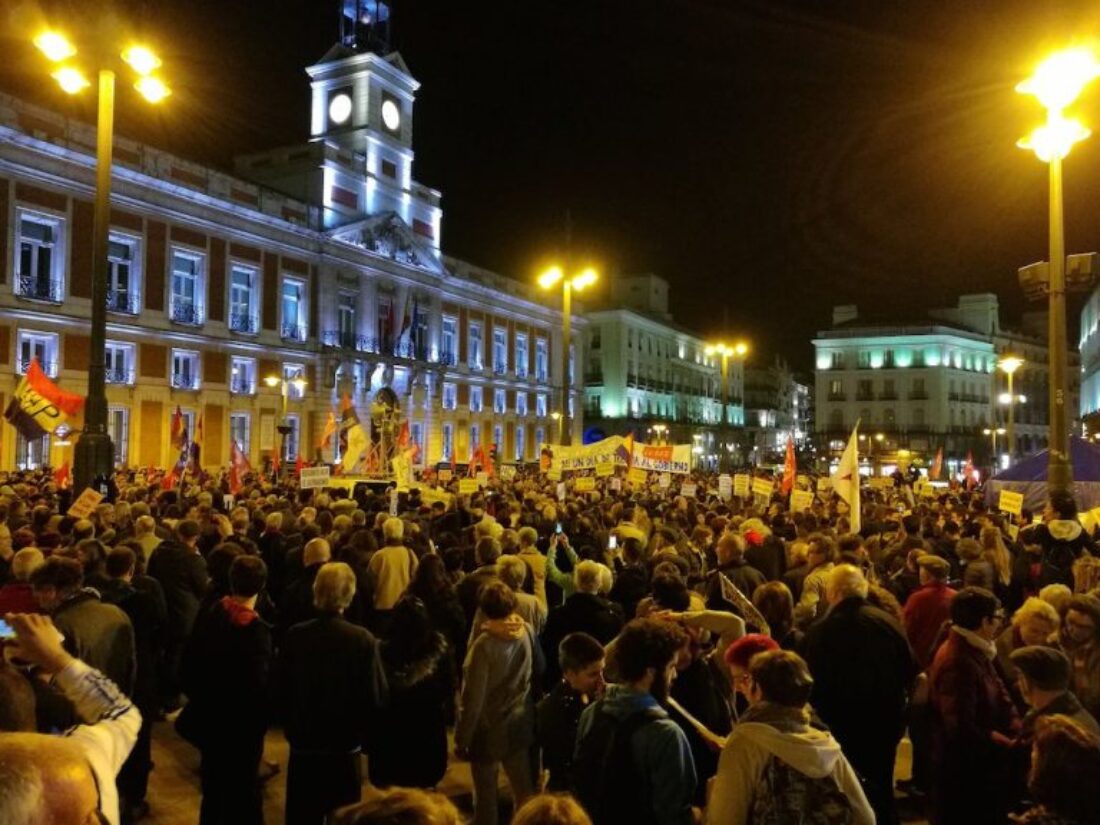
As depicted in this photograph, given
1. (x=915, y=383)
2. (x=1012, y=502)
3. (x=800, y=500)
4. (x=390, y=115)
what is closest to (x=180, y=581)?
(x=800, y=500)

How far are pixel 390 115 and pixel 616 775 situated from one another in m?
50.9

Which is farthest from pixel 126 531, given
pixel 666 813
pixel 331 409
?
pixel 331 409

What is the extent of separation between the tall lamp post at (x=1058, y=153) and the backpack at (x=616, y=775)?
8.93 metres

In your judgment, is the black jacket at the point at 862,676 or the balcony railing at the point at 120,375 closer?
the black jacket at the point at 862,676

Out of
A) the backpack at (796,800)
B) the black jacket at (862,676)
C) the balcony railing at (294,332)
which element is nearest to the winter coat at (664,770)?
the backpack at (796,800)

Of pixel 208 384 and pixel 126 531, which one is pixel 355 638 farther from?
pixel 208 384

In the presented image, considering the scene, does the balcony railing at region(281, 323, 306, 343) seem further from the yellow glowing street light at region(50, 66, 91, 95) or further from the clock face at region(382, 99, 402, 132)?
the yellow glowing street light at region(50, 66, 91, 95)

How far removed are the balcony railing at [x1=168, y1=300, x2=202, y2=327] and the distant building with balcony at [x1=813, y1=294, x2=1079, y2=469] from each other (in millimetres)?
55000

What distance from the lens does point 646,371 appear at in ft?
255

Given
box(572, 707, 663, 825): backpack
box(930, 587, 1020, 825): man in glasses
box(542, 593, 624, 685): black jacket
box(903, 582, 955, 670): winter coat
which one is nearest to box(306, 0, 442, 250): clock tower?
box(542, 593, 624, 685): black jacket

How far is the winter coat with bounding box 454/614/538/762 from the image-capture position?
17.3 feet

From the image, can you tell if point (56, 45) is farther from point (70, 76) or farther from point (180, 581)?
point (180, 581)

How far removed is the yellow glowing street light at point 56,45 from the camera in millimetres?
11438

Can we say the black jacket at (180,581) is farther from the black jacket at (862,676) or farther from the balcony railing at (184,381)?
the balcony railing at (184,381)
